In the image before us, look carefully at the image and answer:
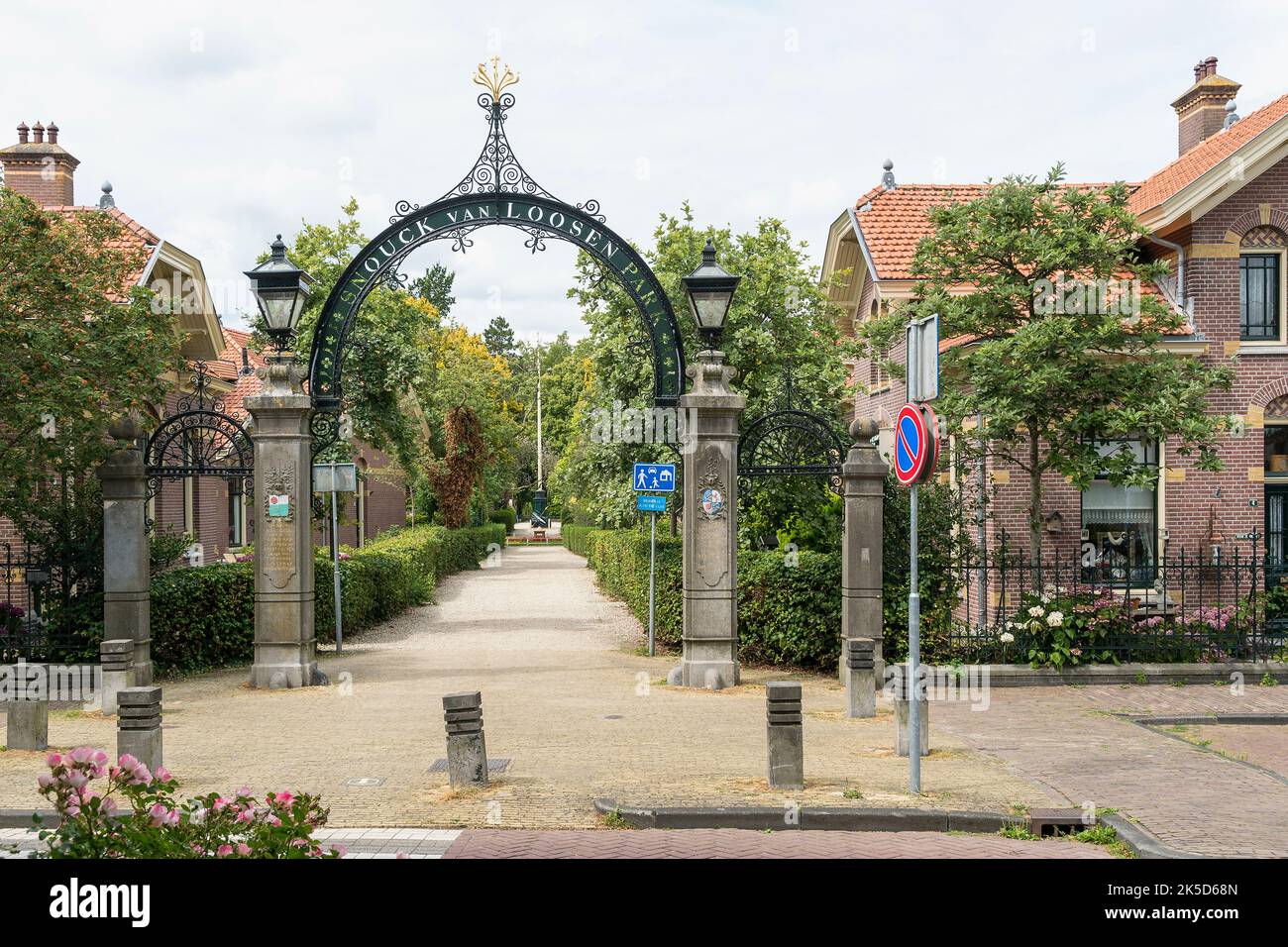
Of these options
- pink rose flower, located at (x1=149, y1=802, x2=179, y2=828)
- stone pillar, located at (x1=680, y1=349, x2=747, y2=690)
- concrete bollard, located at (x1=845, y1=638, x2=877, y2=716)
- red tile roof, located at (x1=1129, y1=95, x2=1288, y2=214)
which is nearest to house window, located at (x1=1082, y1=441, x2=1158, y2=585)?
red tile roof, located at (x1=1129, y1=95, x2=1288, y2=214)

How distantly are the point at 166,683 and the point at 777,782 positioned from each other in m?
9.21

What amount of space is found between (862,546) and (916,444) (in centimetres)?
584

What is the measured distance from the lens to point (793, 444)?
50.7 ft

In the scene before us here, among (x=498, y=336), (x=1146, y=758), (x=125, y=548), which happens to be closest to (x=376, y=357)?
(x=125, y=548)

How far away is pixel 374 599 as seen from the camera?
22688 millimetres

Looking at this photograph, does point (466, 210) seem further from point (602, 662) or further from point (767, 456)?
point (602, 662)

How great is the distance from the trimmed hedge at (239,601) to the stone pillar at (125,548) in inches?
38.5

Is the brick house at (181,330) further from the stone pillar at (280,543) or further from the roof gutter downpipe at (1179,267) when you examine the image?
the roof gutter downpipe at (1179,267)

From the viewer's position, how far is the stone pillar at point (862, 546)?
14.3 metres

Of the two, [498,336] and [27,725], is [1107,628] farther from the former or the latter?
[498,336]

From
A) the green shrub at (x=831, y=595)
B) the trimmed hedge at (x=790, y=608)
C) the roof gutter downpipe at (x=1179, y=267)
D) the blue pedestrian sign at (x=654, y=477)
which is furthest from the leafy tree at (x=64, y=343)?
the roof gutter downpipe at (x=1179, y=267)

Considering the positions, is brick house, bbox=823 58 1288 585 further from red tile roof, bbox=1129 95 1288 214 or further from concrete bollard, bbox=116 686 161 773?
concrete bollard, bbox=116 686 161 773

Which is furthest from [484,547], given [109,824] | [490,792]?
[109,824]

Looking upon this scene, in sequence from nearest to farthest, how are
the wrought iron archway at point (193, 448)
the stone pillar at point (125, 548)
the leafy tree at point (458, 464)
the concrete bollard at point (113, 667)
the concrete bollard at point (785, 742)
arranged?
the concrete bollard at point (785, 742) < the concrete bollard at point (113, 667) < the stone pillar at point (125, 548) < the wrought iron archway at point (193, 448) < the leafy tree at point (458, 464)
